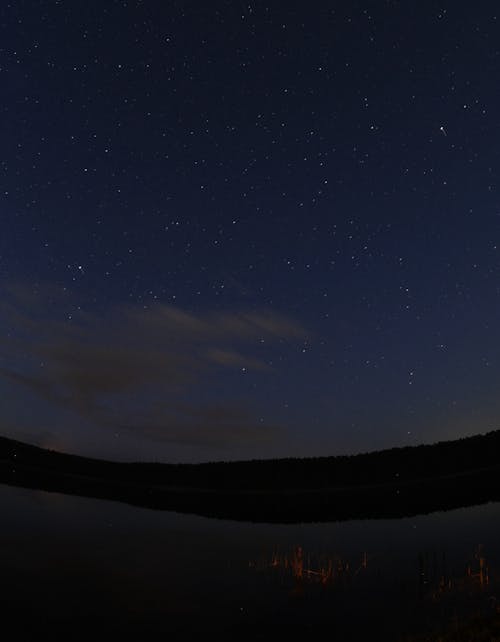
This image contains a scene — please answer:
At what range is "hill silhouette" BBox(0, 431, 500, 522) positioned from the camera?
32344 mm

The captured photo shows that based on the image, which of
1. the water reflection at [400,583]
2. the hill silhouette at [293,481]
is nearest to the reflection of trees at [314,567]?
the water reflection at [400,583]

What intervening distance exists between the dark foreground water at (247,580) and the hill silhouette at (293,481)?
25.3 feet

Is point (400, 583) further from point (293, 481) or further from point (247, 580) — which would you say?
point (293, 481)

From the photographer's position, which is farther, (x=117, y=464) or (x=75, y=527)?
(x=117, y=464)

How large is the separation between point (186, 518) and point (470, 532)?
48.0ft

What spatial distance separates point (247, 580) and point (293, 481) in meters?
38.8

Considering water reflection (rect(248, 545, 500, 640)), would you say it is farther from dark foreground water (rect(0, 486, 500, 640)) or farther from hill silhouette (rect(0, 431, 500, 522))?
hill silhouette (rect(0, 431, 500, 522))

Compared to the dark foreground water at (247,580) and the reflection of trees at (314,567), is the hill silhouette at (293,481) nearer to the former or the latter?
the dark foreground water at (247,580)

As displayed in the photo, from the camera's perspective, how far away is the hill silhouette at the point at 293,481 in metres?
32.3

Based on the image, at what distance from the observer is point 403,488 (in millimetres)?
41031

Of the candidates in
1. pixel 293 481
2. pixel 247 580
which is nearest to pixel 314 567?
pixel 247 580

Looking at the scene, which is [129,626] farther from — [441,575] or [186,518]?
[186,518]

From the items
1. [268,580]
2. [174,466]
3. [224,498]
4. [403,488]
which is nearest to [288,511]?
[224,498]

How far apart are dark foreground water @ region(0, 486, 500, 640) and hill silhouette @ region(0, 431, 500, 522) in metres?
7.72
